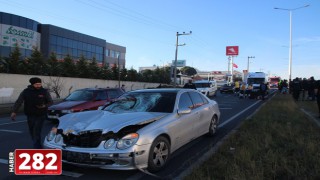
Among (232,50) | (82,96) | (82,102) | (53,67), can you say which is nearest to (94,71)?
(53,67)

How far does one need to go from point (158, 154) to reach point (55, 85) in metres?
26.6

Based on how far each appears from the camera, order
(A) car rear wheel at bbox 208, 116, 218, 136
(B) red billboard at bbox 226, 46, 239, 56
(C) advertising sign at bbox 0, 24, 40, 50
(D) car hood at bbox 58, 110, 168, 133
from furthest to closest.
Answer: (B) red billboard at bbox 226, 46, 239, 56, (C) advertising sign at bbox 0, 24, 40, 50, (A) car rear wheel at bbox 208, 116, 218, 136, (D) car hood at bbox 58, 110, 168, 133

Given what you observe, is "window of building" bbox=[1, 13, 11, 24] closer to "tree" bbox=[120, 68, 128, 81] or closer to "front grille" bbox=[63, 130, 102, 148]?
"tree" bbox=[120, 68, 128, 81]

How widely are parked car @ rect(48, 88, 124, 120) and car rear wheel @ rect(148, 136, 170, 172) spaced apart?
670 cm

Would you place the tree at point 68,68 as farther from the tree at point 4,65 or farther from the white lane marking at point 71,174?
the white lane marking at point 71,174

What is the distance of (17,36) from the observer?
46406 mm

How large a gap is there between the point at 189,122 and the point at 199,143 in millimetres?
1371

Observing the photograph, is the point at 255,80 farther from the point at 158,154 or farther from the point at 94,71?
the point at 158,154

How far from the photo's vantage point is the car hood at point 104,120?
18.5 feet

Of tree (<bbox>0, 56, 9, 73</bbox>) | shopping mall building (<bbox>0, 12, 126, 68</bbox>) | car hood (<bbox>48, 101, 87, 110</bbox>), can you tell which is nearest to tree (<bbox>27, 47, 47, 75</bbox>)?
tree (<bbox>0, 56, 9, 73</bbox>)

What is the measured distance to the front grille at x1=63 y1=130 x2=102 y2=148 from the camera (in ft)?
17.8

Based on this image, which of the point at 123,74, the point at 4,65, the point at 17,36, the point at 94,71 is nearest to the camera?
the point at 4,65

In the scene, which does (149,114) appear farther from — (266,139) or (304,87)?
(304,87)

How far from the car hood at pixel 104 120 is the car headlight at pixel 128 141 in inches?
8.1
